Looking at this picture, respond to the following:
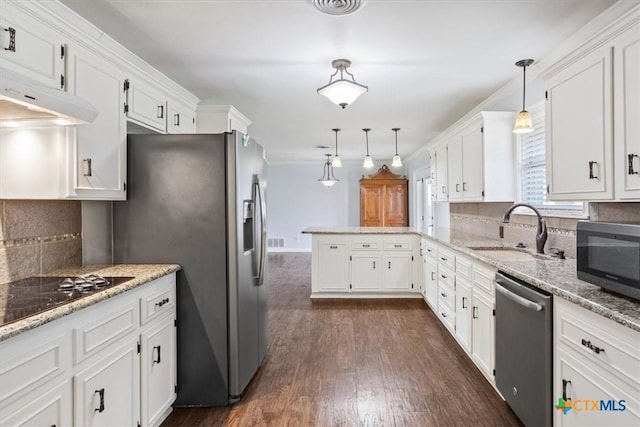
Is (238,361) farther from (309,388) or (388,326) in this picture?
(388,326)

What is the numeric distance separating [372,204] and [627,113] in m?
8.07

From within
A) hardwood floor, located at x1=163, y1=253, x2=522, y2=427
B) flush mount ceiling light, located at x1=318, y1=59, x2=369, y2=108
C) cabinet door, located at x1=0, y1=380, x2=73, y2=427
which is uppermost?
flush mount ceiling light, located at x1=318, y1=59, x2=369, y2=108

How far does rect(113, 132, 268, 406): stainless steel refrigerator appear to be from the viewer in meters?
2.42

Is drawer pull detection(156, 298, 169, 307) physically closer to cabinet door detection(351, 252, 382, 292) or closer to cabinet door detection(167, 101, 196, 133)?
cabinet door detection(167, 101, 196, 133)

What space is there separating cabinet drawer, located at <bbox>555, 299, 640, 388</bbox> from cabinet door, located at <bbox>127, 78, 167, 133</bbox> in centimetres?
280

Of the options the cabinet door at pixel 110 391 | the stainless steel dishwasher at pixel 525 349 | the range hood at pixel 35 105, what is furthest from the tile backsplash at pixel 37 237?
the stainless steel dishwasher at pixel 525 349

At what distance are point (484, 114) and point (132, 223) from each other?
10.1ft

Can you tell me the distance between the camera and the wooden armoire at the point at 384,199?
9680 millimetres

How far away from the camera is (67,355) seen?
148 cm

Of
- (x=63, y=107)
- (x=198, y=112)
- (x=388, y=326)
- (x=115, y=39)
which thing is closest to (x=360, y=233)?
(x=388, y=326)

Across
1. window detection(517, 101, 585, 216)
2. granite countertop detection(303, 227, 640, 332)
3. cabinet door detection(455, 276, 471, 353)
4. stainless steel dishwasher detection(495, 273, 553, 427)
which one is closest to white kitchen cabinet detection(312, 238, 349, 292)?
cabinet door detection(455, 276, 471, 353)

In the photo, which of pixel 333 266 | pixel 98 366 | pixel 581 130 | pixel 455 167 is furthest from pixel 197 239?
pixel 455 167

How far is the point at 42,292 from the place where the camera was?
1.72 metres

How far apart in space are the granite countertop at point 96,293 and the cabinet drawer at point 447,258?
2284 mm
